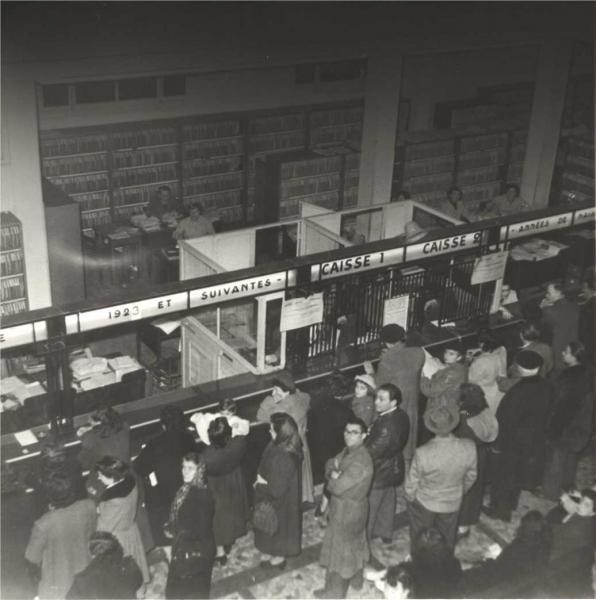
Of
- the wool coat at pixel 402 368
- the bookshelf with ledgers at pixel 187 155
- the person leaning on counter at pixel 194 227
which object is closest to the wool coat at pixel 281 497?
the wool coat at pixel 402 368

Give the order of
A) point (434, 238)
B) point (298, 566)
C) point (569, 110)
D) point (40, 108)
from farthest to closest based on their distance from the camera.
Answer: point (569, 110)
point (40, 108)
point (434, 238)
point (298, 566)

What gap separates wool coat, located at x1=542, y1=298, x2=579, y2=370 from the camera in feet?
26.1

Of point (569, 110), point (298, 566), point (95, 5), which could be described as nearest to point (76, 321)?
point (298, 566)

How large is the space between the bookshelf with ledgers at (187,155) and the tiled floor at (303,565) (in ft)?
21.3

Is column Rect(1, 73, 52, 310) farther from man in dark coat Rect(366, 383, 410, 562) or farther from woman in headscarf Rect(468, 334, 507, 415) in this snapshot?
woman in headscarf Rect(468, 334, 507, 415)

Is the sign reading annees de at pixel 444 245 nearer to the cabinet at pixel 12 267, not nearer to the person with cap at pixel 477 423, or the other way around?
the person with cap at pixel 477 423

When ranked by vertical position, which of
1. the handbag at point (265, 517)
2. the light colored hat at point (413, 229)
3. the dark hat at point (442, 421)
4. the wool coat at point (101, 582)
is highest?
the dark hat at point (442, 421)

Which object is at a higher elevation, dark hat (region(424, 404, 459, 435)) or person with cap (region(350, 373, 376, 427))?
dark hat (region(424, 404, 459, 435))

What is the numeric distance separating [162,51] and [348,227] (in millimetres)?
3438

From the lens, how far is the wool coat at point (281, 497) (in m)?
5.92

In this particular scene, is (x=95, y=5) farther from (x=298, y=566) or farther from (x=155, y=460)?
(x=298, y=566)

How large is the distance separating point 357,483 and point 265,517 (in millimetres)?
772

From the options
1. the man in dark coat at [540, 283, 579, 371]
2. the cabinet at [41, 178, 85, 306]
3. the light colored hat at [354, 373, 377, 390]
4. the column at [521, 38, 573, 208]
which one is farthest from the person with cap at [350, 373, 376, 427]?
the column at [521, 38, 573, 208]

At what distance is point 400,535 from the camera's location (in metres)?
6.91
